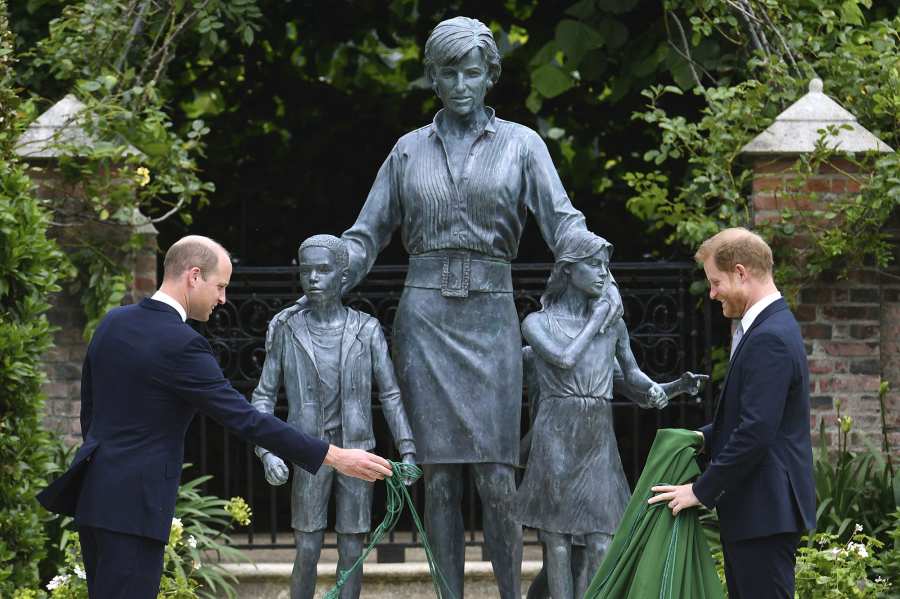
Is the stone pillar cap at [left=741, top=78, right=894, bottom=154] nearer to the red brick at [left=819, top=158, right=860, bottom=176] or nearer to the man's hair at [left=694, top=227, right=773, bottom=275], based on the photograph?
the red brick at [left=819, top=158, right=860, bottom=176]

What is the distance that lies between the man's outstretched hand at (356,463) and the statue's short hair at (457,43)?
1.42 meters

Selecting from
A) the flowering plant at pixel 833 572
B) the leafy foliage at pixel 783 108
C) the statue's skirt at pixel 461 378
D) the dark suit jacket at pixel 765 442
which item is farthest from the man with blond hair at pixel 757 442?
the leafy foliage at pixel 783 108

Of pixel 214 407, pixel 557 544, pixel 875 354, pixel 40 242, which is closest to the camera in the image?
pixel 214 407

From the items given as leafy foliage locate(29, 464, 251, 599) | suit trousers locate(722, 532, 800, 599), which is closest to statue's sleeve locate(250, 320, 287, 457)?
leafy foliage locate(29, 464, 251, 599)

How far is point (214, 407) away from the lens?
461 centimetres

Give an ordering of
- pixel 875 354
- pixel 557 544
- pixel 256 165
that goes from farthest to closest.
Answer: pixel 256 165, pixel 875 354, pixel 557 544

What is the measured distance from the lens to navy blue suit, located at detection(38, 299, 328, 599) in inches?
177

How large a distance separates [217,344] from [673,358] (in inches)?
94.8

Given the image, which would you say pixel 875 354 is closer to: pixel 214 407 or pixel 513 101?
pixel 513 101

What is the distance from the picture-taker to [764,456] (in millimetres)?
4395

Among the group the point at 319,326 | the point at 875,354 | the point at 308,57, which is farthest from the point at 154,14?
the point at 875,354

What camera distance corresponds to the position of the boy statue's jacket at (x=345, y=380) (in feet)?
17.5

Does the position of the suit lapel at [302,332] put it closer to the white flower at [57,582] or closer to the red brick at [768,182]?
the white flower at [57,582]

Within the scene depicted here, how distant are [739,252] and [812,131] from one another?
333 centimetres
